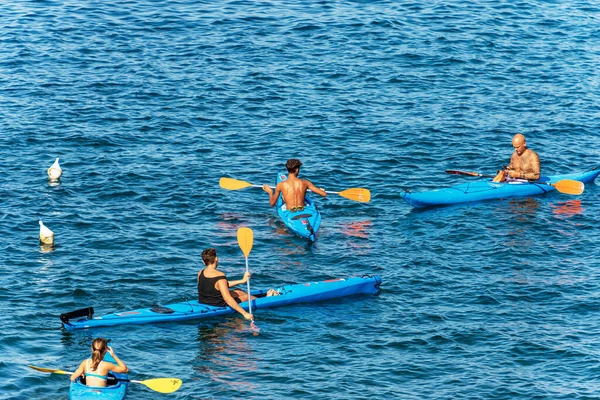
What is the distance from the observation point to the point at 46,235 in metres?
18.8

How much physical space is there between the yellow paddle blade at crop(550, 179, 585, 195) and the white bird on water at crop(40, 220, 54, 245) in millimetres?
10604

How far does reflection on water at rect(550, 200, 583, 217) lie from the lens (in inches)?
829

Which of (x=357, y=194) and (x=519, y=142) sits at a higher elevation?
(x=519, y=142)

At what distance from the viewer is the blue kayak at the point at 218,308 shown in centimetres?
1564

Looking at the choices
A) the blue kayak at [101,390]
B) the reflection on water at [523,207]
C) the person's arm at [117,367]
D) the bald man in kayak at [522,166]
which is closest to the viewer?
the blue kayak at [101,390]

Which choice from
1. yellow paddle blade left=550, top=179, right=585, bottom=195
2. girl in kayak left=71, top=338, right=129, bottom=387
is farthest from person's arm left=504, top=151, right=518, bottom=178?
girl in kayak left=71, top=338, right=129, bottom=387

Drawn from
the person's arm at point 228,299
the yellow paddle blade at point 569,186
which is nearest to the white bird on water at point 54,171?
the person's arm at point 228,299

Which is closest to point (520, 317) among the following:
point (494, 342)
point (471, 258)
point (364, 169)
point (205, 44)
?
point (494, 342)

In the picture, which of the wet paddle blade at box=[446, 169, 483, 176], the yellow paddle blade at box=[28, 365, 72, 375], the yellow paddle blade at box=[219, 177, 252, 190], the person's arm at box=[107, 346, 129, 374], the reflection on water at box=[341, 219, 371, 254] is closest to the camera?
the person's arm at box=[107, 346, 129, 374]

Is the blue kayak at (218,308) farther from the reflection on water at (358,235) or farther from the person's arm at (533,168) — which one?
the person's arm at (533,168)

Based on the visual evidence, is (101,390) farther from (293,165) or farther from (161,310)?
(293,165)

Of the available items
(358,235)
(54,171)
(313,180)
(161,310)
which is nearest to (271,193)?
(358,235)

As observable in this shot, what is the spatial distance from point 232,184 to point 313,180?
2.10 metres

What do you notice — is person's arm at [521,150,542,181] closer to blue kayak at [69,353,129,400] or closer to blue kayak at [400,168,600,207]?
blue kayak at [400,168,600,207]
